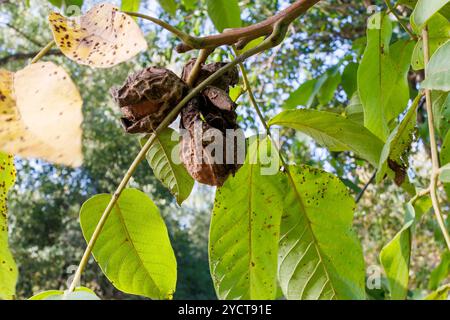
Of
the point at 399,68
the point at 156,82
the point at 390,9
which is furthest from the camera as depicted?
the point at 399,68

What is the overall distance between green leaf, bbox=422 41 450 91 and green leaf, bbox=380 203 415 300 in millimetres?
156

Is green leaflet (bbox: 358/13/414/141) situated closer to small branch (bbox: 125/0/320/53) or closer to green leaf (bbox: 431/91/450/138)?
green leaf (bbox: 431/91/450/138)

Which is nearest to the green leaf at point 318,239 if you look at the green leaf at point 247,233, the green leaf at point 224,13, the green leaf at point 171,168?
the green leaf at point 247,233

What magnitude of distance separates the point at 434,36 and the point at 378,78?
0.35ft

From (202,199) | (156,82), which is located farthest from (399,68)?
(202,199)

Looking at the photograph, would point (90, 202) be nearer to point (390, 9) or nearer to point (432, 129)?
point (432, 129)

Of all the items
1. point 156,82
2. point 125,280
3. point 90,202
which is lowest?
point 125,280

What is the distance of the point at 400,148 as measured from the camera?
84 cm

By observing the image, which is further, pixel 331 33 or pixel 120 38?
pixel 331 33

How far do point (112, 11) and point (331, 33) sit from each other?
394cm

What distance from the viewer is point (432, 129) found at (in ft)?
2.18

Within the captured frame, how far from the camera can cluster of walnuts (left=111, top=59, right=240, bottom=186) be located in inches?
25.1

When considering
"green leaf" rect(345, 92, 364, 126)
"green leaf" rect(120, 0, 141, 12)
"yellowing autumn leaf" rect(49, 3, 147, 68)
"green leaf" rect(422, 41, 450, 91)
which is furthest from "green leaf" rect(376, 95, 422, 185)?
"green leaf" rect(120, 0, 141, 12)

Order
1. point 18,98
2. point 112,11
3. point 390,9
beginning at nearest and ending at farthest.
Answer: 1. point 18,98
2. point 112,11
3. point 390,9
